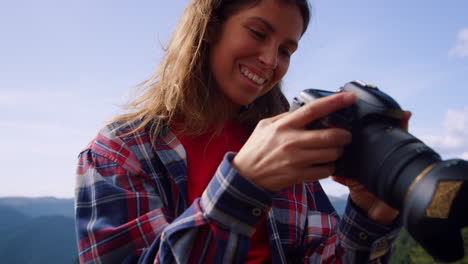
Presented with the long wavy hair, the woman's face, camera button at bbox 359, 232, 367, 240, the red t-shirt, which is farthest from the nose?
camera button at bbox 359, 232, 367, 240

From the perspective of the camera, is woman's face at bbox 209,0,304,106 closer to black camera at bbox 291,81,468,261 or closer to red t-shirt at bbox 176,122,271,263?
red t-shirt at bbox 176,122,271,263

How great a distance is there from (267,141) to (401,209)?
12.4 inches

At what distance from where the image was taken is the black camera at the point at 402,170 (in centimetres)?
68

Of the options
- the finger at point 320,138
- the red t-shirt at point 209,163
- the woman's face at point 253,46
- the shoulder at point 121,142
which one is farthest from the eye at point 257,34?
the finger at point 320,138

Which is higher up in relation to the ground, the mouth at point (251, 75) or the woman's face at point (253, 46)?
the woman's face at point (253, 46)

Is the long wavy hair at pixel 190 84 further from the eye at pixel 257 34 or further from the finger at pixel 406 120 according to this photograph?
the finger at pixel 406 120

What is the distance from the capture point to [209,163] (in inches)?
53.6

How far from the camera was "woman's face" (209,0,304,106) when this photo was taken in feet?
4.39

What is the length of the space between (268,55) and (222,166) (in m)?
0.65

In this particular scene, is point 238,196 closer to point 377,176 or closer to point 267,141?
point 267,141

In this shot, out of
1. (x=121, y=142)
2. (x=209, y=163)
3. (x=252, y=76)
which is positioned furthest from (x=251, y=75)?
(x=121, y=142)

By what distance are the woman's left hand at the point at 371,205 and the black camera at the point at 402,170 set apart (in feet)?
1.03

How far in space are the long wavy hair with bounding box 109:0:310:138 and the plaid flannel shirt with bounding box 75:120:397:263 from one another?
0.09 metres

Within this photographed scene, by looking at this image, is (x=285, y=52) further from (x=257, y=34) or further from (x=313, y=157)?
(x=313, y=157)
